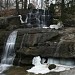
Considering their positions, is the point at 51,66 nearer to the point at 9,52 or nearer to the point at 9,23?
the point at 9,52

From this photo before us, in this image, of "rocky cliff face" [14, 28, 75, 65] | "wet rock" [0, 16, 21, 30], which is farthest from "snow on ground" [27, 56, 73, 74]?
"wet rock" [0, 16, 21, 30]

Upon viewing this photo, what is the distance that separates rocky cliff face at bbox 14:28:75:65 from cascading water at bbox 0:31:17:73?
0.57 meters

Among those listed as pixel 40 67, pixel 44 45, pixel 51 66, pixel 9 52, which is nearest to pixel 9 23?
pixel 9 52

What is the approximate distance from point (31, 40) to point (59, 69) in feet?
12.8

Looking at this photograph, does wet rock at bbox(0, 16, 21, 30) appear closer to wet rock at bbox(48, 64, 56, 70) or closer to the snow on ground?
the snow on ground

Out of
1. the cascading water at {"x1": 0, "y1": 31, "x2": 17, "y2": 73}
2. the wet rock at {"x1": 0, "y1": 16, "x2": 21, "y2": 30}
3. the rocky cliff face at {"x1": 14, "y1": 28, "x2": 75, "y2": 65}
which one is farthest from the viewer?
the wet rock at {"x1": 0, "y1": 16, "x2": 21, "y2": 30}

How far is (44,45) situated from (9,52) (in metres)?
3.35

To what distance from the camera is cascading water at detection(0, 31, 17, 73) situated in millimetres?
17062

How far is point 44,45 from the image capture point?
16.1 metres

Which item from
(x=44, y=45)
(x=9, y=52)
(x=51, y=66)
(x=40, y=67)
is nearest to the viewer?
(x=51, y=66)

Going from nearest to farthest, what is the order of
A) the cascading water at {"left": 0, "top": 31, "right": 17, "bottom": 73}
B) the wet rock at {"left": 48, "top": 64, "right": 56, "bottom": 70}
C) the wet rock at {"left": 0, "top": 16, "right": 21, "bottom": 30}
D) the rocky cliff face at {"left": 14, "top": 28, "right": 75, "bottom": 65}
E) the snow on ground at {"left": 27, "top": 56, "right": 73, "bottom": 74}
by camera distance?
1. the snow on ground at {"left": 27, "top": 56, "right": 73, "bottom": 74}
2. the wet rock at {"left": 48, "top": 64, "right": 56, "bottom": 70}
3. the rocky cliff face at {"left": 14, "top": 28, "right": 75, "bottom": 65}
4. the cascading water at {"left": 0, "top": 31, "right": 17, "bottom": 73}
5. the wet rock at {"left": 0, "top": 16, "right": 21, "bottom": 30}

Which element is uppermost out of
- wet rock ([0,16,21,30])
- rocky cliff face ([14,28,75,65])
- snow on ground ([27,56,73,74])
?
wet rock ([0,16,21,30])

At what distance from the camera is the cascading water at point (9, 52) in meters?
17.1

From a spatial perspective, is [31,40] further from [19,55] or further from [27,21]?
[27,21]
